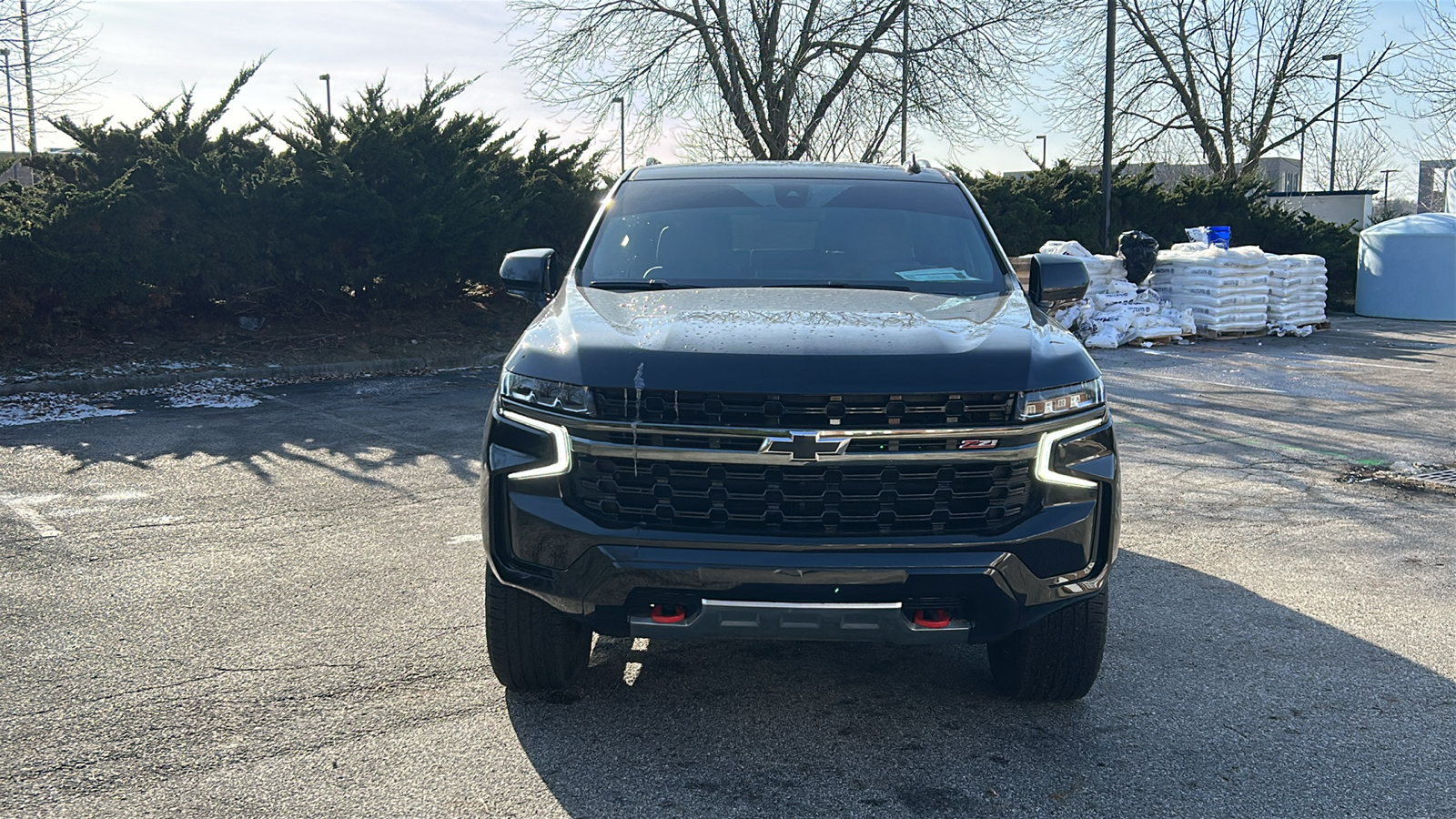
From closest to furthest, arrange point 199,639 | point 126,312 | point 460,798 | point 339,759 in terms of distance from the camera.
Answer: point 460,798 → point 339,759 → point 199,639 → point 126,312

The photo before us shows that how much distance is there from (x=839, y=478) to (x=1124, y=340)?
13893 millimetres

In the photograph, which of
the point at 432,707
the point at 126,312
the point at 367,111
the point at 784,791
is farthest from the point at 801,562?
the point at 367,111

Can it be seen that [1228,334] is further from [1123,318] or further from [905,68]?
[905,68]

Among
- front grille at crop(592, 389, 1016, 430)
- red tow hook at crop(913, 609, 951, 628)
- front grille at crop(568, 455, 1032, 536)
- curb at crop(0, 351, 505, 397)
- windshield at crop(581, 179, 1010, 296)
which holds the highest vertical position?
windshield at crop(581, 179, 1010, 296)

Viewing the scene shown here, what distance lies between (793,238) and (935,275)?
0.57 metres

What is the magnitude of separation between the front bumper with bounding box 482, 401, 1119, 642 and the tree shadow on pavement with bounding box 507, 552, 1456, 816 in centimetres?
40

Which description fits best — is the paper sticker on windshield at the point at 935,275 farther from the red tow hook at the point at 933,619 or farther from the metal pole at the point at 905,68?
the metal pole at the point at 905,68

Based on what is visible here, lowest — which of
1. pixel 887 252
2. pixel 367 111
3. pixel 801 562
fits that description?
pixel 801 562

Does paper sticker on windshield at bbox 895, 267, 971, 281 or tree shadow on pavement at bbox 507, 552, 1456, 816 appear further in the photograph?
paper sticker on windshield at bbox 895, 267, 971, 281

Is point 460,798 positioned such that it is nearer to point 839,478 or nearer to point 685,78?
point 839,478

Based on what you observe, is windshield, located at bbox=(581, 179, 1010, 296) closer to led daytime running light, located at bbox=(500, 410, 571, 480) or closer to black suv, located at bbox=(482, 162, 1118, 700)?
black suv, located at bbox=(482, 162, 1118, 700)

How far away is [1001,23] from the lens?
23.6 metres

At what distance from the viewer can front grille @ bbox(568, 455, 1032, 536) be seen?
3.18 metres

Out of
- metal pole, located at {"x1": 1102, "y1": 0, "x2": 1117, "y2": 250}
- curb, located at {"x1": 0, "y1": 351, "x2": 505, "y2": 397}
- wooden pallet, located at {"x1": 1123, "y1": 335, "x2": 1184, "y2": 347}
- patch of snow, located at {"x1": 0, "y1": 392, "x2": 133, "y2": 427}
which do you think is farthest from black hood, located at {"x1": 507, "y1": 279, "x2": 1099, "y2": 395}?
metal pole, located at {"x1": 1102, "y1": 0, "x2": 1117, "y2": 250}
